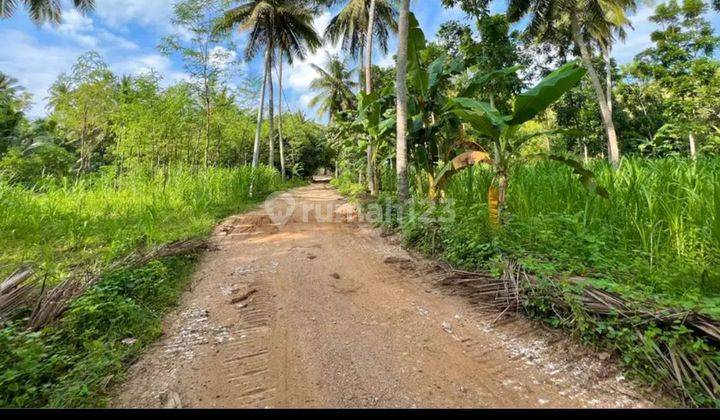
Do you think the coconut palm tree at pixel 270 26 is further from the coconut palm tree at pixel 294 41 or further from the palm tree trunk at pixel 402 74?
the palm tree trunk at pixel 402 74

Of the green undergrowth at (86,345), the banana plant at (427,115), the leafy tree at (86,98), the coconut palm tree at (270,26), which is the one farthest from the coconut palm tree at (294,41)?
the green undergrowth at (86,345)

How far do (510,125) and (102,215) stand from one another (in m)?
6.98

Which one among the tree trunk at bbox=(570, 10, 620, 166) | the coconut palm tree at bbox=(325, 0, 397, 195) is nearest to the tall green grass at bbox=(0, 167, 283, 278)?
the coconut palm tree at bbox=(325, 0, 397, 195)

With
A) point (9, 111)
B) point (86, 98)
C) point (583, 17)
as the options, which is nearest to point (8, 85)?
point (9, 111)

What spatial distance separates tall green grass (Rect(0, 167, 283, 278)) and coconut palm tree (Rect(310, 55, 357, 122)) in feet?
61.6

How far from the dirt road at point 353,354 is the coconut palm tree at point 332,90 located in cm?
2407

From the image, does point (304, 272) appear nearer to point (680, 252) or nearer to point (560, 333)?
point (560, 333)

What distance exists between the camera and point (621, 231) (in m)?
3.62

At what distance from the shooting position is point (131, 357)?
8.20 ft

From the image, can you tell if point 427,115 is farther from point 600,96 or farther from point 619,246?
point 600,96

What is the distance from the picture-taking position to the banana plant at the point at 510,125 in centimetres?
408

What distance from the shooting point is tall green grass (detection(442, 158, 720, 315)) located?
9.23 ft

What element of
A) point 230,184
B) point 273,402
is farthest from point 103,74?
point 273,402

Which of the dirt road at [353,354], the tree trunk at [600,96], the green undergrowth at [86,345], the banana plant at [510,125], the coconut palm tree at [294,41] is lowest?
the dirt road at [353,354]
